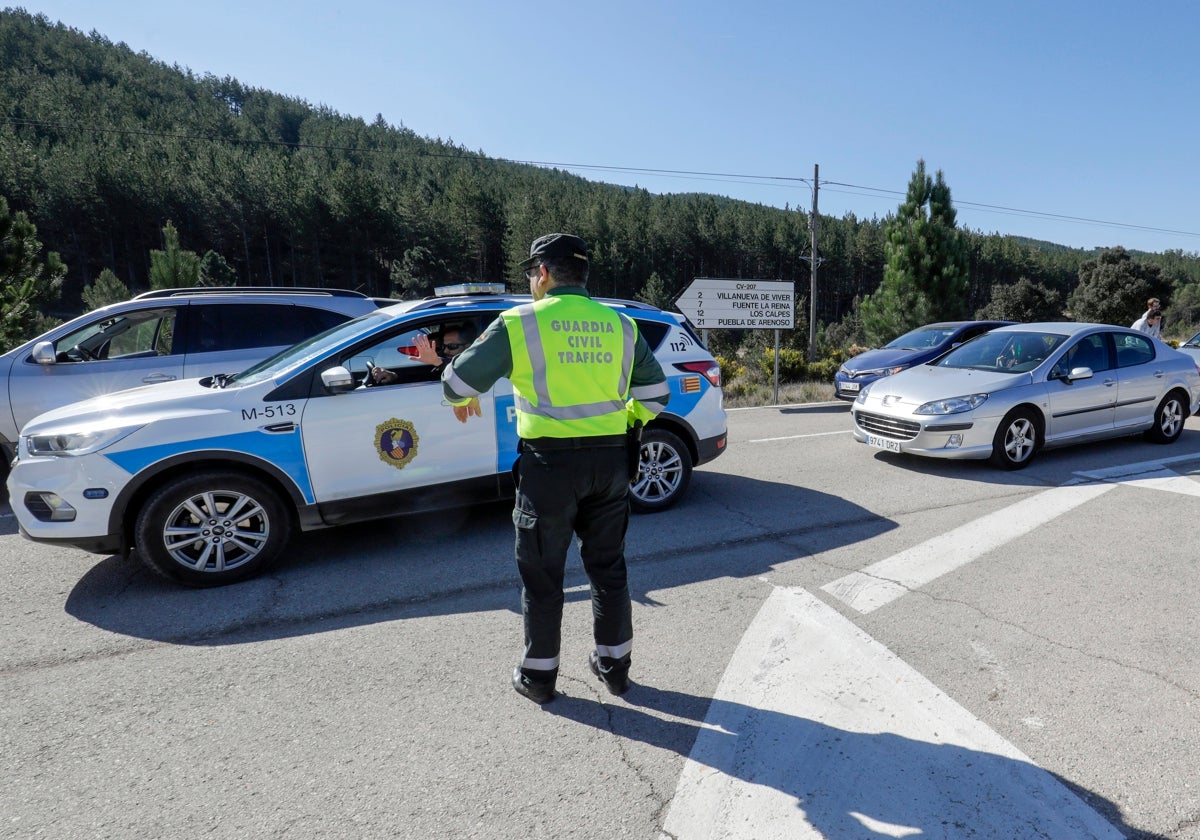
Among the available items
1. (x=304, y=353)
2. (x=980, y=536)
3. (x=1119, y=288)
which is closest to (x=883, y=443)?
(x=980, y=536)

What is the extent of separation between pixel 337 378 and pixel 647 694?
2.73 metres

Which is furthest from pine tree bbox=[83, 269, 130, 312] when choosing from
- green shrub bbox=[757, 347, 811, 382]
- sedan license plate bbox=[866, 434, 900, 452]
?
sedan license plate bbox=[866, 434, 900, 452]

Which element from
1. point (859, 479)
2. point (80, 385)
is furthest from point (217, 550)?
point (859, 479)

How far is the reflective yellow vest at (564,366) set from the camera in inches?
109

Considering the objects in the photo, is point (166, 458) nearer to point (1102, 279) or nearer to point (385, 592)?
point (385, 592)

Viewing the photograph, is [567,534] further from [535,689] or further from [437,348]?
[437,348]

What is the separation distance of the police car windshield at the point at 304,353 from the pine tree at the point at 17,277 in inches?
494

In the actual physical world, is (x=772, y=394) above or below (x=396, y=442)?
below

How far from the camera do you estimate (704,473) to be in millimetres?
7180

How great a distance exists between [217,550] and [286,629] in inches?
36.6

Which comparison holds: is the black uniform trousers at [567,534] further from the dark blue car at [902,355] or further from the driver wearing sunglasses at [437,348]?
the dark blue car at [902,355]

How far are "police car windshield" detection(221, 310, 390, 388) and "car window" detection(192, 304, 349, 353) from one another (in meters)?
2.00

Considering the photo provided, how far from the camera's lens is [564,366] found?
280 centimetres

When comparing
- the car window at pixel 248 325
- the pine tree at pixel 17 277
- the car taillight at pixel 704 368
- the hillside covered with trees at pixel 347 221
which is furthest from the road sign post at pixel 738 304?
the hillside covered with trees at pixel 347 221
